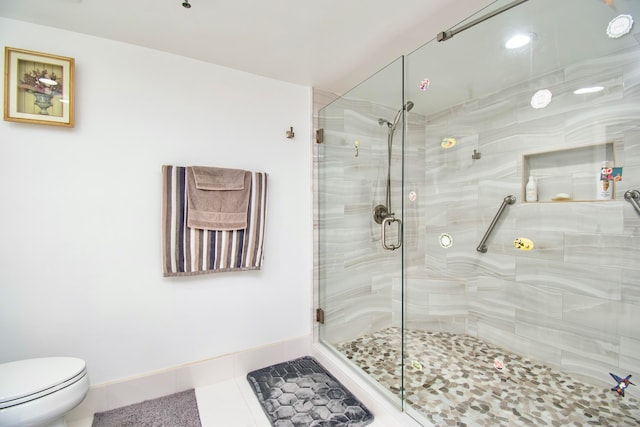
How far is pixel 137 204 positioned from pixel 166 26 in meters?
1.04

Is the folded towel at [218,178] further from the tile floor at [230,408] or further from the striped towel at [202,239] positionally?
the tile floor at [230,408]

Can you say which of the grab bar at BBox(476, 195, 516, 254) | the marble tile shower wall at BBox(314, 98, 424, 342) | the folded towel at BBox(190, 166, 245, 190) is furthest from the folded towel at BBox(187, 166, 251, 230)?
the grab bar at BBox(476, 195, 516, 254)

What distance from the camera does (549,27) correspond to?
53.9 inches

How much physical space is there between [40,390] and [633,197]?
287 cm

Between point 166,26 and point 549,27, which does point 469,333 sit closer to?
point 549,27

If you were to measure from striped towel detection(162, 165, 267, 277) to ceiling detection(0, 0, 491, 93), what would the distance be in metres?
0.78

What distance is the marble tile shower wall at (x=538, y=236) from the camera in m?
1.44

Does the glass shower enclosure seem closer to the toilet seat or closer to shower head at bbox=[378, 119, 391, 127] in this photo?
shower head at bbox=[378, 119, 391, 127]

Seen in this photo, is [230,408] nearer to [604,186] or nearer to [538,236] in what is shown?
[538,236]

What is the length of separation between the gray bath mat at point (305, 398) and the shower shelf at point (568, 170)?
5.68ft

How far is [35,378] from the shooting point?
4.15ft

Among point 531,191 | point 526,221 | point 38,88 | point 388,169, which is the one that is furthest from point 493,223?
point 38,88

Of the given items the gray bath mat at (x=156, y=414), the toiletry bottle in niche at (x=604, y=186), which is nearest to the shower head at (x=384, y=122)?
the toiletry bottle in niche at (x=604, y=186)

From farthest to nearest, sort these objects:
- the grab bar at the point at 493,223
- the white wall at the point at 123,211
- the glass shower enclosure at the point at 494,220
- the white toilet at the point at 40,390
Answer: the grab bar at the point at 493,223 < the white wall at the point at 123,211 < the glass shower enclosure at the point at 494,220 < the white toilet at the point at 40,390
